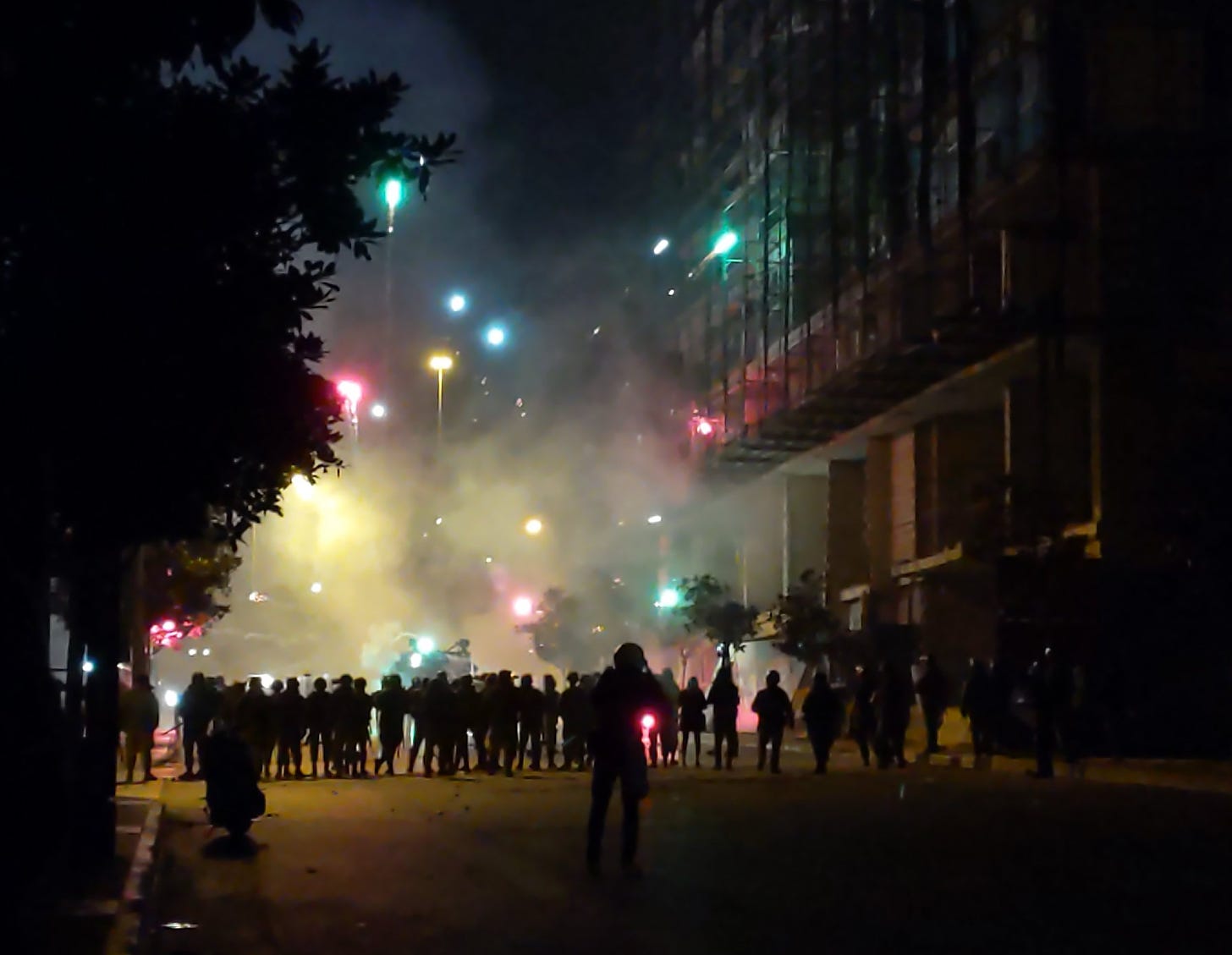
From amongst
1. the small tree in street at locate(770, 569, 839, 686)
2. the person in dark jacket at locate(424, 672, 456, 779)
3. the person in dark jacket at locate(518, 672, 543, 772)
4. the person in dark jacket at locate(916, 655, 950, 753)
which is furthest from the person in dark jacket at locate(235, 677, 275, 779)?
the small tree in street at locate(770, 569, 839, 686)

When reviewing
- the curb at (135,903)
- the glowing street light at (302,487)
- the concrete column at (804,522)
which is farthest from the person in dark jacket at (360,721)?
the concrete column at (804,522)

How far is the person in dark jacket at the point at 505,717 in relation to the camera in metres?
26.1

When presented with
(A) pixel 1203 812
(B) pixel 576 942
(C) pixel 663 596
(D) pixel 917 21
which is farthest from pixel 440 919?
(C) pixel 663 596

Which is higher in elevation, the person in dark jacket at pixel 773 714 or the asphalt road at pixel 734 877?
the person in dark jacket at pixel 773 714

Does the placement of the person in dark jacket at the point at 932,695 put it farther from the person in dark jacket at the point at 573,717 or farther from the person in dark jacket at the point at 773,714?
the person in dark jacket at the point at 573,717

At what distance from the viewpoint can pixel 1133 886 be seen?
428 inches

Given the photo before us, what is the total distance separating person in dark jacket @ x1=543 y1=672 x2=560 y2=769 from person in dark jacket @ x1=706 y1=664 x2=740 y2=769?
2550 millimetres

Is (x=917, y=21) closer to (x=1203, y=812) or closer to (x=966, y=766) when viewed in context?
(x=966, y=766)

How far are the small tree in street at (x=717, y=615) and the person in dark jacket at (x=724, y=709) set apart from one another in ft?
56.7

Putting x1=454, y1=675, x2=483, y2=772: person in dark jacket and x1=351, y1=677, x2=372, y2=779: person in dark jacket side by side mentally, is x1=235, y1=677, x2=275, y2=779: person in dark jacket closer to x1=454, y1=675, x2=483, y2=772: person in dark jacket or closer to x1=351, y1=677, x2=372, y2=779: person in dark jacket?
x1=351, y1=677, x2=372, y2=779: person in dark jacket

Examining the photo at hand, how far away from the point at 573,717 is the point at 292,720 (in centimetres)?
434

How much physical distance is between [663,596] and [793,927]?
169 feet

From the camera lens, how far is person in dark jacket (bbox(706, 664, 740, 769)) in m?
25.4

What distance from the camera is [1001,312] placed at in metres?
32.6
